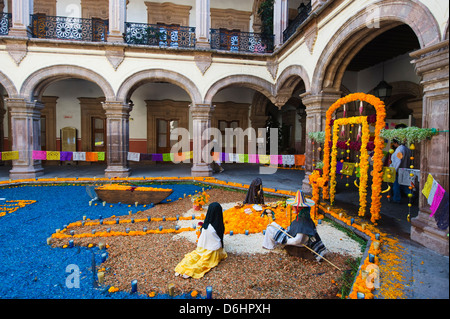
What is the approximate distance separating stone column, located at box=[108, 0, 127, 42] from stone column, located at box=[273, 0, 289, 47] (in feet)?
20.1

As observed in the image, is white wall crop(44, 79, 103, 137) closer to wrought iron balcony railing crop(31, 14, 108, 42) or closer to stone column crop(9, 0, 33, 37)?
wrought iron balcony railing crop(31, 14, 108, 42)

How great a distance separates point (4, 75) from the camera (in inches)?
392

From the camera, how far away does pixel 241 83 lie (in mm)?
11492

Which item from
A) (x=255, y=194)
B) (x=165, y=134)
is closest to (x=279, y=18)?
(x=255, y=194)

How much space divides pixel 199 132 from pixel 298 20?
5546 mm

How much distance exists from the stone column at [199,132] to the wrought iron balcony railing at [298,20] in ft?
13.6

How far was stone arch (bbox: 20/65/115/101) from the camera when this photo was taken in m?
10.1

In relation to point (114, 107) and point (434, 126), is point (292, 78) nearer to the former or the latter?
point (434, 126)

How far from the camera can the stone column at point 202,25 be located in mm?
10797

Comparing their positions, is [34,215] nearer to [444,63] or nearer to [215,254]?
[215,254]

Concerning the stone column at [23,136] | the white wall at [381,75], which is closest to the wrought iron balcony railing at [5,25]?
the stone column at [23,136]

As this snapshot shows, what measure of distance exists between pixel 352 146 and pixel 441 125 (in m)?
2.09

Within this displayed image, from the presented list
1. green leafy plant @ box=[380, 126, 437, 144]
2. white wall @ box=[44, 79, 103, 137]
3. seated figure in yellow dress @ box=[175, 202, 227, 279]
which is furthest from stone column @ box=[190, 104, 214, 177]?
green leafy plant @ box=[380, 126, 437, 144]
